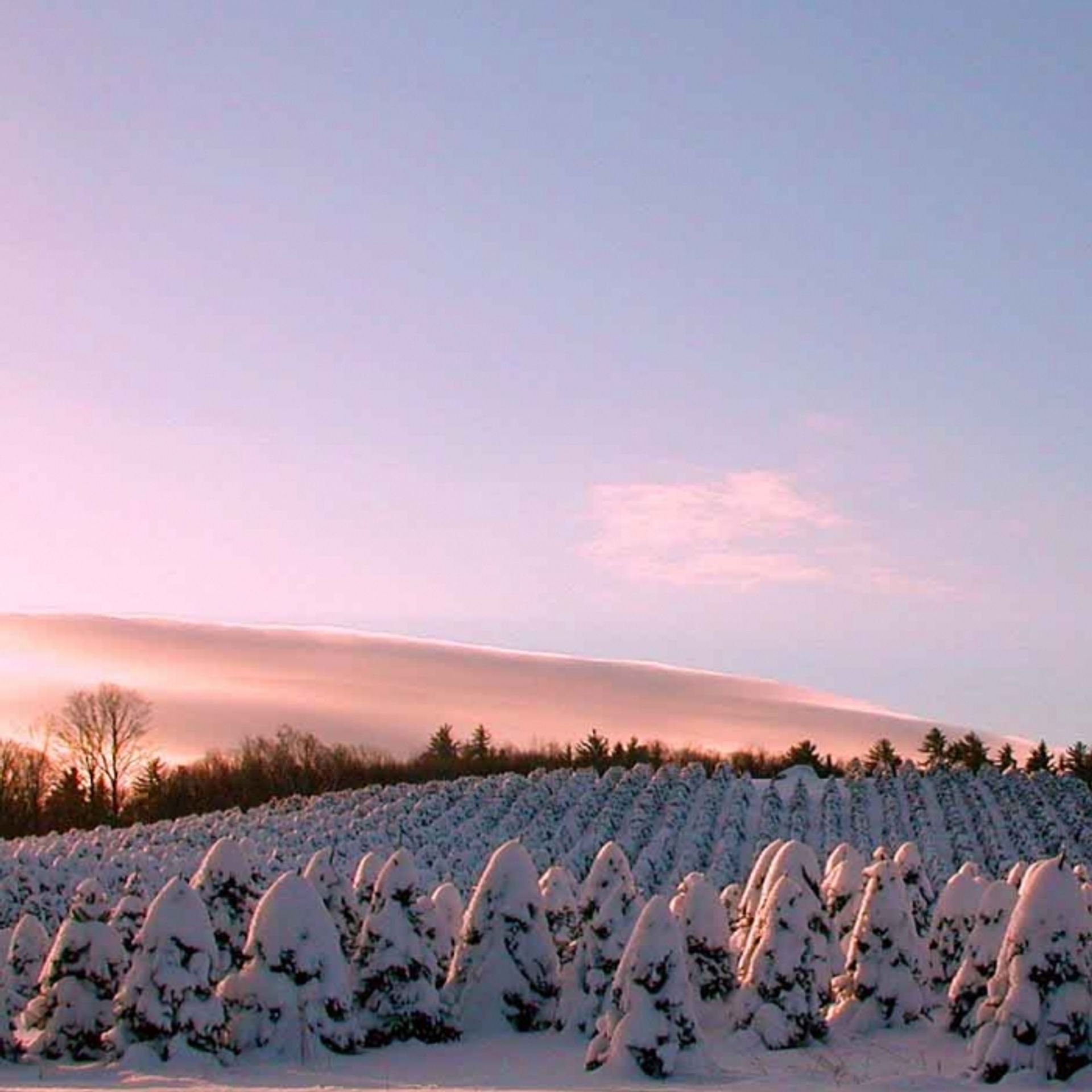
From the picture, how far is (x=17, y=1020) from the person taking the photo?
23922 millimetres

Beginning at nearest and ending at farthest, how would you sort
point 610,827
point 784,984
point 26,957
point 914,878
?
point 784,984, point 26,957, point 914,878, point 610,827

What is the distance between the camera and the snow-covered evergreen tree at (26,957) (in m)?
23.9

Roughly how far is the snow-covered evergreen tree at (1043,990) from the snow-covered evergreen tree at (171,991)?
1023 centimetres

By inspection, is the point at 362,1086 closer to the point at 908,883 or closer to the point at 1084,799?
the point at 908,883

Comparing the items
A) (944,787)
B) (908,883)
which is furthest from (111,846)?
(944,787)

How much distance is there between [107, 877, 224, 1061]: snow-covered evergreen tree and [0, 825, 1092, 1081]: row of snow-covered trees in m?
0.02

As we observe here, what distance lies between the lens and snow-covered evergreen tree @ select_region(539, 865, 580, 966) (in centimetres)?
2509

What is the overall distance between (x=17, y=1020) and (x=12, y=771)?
104198 mm

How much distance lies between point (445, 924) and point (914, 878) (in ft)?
31.6

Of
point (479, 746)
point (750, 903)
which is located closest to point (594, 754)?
point (479, 746)

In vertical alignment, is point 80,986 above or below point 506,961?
below

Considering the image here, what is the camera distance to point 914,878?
27250mm

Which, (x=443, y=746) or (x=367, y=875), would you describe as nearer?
(x=367, y=875)

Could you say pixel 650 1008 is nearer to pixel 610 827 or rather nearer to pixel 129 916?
pixel 129 916
